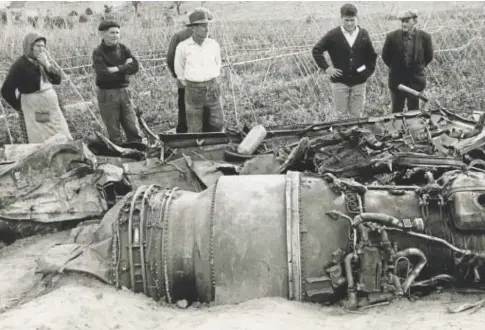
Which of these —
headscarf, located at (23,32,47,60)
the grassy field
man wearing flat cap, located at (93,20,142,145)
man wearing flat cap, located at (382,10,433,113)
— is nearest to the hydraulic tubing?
headscarf, located at (23,32,47,60)

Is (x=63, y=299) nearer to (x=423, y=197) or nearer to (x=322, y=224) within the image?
(x=322, y=224)

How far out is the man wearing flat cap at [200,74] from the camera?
7848mm

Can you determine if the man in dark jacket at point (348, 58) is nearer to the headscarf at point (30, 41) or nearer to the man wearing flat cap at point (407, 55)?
the man wearing flat cap at point (407, 55)

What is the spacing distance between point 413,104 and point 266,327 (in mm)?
5663

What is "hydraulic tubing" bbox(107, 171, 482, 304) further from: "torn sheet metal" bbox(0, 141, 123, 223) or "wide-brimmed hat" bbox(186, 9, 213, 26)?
"wide-brimmed hat" bbox(186, 9, 213, 26)

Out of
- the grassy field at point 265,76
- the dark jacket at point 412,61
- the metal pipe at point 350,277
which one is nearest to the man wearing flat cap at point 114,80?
the grassy field at point 265,76

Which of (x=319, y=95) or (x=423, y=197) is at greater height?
(x=319, y=95)

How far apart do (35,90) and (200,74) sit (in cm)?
207

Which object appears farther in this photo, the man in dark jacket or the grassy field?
the grassy field

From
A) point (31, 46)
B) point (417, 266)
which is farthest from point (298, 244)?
point (31, 46)

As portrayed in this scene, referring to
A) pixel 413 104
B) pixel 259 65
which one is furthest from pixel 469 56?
pixel 413 104

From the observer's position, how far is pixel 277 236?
4.84 meters

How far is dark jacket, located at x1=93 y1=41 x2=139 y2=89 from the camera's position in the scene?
8055mm

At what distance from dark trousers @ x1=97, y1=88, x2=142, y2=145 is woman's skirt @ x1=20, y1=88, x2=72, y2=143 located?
2.20ft
